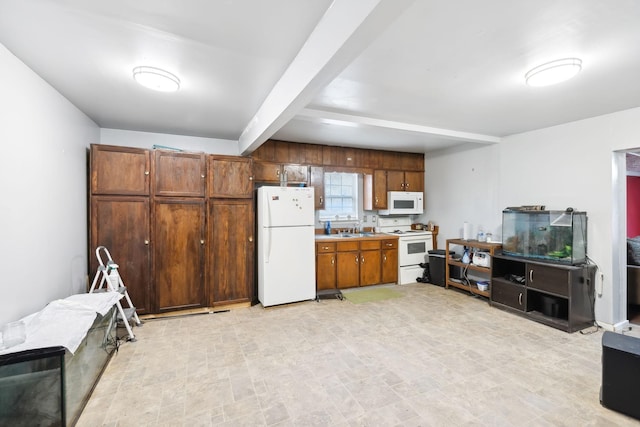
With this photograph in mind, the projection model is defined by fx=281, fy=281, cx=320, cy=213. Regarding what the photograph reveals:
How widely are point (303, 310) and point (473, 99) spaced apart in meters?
3.22

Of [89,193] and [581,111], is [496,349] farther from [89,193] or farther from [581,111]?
[89,193]

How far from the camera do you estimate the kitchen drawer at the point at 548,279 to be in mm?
3205

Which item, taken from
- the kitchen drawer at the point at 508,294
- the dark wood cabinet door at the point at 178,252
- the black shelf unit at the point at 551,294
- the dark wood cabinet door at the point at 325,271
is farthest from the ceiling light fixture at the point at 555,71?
the dark wood cabinet door at the point at 178,252

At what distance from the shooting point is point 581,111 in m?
3.18

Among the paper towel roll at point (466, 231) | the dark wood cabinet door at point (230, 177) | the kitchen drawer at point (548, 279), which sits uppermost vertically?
the dark wood cabinet door at point (230, 177)

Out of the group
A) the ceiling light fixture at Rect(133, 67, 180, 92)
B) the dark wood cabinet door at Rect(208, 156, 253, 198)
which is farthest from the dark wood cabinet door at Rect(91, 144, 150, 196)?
the ceiling light fixture at Rect(133, 67, 180, 92)

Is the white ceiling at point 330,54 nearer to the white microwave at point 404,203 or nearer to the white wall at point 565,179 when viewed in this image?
the white wall at point 565,179

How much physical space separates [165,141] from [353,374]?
3.92 m

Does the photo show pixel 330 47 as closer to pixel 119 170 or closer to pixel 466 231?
pixel 119 170

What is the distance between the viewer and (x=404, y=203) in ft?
18.2

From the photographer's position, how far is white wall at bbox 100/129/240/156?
12.7 feet

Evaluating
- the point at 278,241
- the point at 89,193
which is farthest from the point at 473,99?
the point at 89,193

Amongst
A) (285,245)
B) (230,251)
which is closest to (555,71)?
(285,245)

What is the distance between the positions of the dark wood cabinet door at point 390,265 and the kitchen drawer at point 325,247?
1018mm
